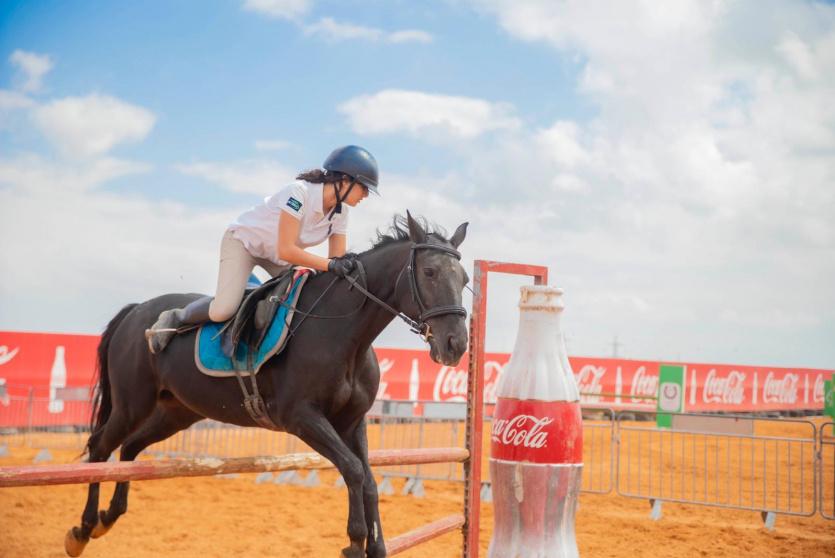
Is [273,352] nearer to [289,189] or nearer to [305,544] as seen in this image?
[289,189]

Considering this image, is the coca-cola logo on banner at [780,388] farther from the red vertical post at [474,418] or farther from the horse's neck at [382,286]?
the horse's neck at [382,286]

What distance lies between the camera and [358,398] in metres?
4.61

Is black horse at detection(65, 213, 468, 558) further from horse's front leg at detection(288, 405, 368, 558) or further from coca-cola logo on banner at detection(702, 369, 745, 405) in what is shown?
coca-cola logo on banner at detection(702, 369, 745, 405)

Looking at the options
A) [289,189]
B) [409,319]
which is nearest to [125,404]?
[289,189]

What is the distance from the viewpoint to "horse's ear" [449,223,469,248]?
440cm

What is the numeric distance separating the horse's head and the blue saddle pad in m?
0.75

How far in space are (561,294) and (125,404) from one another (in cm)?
370

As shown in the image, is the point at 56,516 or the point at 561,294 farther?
the point at 56,516

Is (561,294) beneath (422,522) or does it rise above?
above

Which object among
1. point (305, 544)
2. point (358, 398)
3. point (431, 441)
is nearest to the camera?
point (358, 398)

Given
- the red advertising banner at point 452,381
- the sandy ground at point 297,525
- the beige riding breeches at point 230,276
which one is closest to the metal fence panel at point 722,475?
the sandy ground at point 297,525

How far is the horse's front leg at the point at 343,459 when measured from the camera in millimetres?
4137

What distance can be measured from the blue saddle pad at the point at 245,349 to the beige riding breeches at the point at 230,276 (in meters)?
0.13

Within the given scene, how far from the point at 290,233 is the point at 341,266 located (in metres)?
0.36
